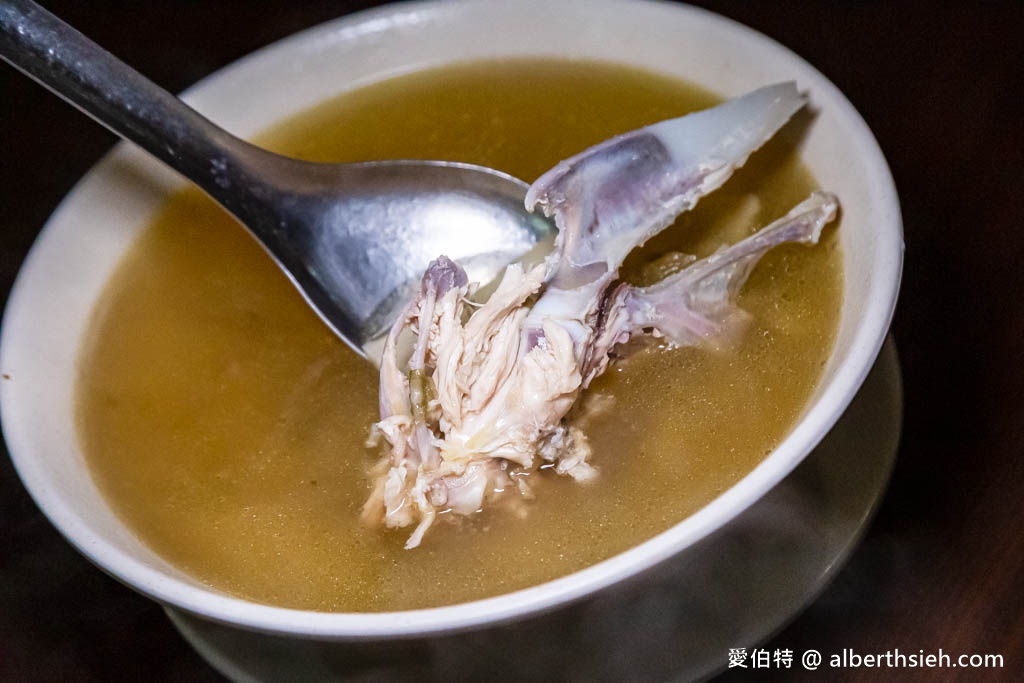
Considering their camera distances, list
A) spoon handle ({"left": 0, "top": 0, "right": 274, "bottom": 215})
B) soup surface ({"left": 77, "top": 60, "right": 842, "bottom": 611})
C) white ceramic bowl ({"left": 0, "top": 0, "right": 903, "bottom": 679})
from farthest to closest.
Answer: spoon handle ({"left": 0, "top": 0, "right": 274, "bottom": 215}), soup surface ({"left": 77, "top": 60, "right": 842, "bottom": 611}), white ceramic bowl ({"left": 0, "top": 0, "right": 903, "bottom": 679})

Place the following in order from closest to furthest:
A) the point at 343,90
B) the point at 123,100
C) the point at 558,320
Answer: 1. the point at 558,320
2. the point at 123,100
3. the point at 343,90

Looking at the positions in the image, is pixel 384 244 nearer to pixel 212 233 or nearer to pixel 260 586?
pixel 212 233

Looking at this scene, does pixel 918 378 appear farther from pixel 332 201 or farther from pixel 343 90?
pixel 343 90

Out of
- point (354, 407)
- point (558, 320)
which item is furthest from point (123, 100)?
point (558, 320)

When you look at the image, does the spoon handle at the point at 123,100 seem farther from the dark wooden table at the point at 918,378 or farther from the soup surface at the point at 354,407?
the dark wooden table at the point at 918,378

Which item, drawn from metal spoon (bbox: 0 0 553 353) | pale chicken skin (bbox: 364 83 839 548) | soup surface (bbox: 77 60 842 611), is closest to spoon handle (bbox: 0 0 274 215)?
metal spoon (bbox: 0 0 553 353)

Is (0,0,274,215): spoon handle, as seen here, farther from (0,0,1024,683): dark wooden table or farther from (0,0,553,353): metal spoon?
(0,0,1024,683): dark wooden table
